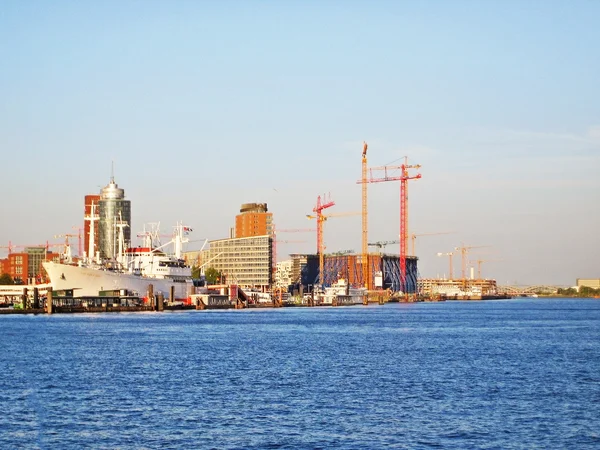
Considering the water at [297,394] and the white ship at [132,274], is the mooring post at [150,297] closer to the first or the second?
the white ship at [132,274]

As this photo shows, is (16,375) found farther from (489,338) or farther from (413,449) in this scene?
(489,338)

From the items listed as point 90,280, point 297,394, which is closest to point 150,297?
point 90,280

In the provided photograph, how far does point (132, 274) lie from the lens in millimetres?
167125

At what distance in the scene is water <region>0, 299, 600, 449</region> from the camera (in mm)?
34406

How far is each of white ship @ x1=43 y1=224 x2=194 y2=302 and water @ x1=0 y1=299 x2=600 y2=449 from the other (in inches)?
3169

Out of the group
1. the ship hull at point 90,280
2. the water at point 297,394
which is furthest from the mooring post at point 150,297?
the water at point 297,394

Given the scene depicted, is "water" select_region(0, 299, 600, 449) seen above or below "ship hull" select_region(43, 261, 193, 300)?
below

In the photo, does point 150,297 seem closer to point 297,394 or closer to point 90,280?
point 90,280

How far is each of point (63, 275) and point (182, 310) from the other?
2163 cm

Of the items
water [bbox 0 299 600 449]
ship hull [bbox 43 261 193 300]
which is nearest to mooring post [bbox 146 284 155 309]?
ship hull [bbox 43 261 193 300]

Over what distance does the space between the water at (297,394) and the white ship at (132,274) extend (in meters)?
80.5

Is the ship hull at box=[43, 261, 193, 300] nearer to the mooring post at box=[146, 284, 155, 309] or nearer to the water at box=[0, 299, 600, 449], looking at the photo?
the mooring post at box=[146, 284, 155, 309]

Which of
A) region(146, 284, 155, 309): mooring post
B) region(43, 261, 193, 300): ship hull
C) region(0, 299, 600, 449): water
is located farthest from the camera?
region(43, 261, 193, 300): ship hull

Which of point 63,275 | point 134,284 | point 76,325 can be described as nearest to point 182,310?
point 134,284
